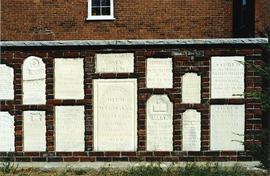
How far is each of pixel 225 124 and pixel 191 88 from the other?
0.97 metres

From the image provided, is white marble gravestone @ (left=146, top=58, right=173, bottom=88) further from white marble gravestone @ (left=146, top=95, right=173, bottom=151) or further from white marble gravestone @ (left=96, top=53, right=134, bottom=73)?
white marble gravestone @ (left=96, top=53, right=134, bottom=73)

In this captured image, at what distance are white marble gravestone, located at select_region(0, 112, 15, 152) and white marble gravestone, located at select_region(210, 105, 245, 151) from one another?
3917mm

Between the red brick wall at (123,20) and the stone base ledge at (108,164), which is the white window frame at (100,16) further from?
the stone base ledge at (108,164)

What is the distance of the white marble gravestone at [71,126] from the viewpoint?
18.9 ft

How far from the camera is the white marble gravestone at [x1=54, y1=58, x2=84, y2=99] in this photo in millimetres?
5750

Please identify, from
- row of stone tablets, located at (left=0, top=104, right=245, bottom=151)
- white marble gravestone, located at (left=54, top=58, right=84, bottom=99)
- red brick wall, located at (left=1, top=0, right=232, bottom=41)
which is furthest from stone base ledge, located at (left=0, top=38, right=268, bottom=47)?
red brick wall, located at (left=1, top=0, right=232, bottom=41)

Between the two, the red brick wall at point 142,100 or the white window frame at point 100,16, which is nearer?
the red brick wall at point 142,100

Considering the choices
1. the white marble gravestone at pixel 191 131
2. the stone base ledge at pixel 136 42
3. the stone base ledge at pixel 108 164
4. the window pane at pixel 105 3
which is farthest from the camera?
the window pane at pixel 105 3

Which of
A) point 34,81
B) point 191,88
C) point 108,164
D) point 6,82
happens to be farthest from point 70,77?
point 191,88

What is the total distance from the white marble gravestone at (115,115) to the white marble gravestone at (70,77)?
1.06 ft

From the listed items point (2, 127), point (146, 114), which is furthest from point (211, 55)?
point (2, 127)

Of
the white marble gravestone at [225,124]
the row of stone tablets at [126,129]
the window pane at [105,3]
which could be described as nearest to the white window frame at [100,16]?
the window pane at [105,3]

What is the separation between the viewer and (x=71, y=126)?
5766 mm

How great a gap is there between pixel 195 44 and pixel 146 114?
1654mm
